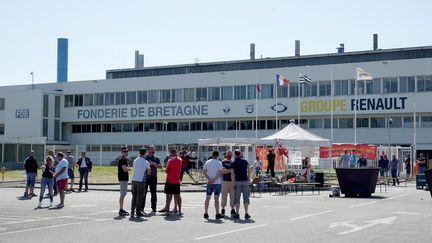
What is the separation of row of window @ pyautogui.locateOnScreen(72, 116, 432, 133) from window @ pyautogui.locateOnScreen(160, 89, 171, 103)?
8.51ft

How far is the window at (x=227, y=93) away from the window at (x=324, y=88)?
926cm

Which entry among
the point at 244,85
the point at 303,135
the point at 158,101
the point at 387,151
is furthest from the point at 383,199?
the point at 158,101

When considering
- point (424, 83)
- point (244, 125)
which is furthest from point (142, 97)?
point (424, 83)

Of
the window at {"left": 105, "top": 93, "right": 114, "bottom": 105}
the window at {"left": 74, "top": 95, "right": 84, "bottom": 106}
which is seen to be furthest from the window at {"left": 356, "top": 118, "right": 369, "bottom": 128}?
the window at {"left": 74, "top": 95, "right": 84, "bottom": 106}

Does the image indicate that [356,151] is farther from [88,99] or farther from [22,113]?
[22,113]

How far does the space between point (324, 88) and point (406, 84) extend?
7671mm

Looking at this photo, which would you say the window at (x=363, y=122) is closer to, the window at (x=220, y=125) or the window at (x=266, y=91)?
the window at (x=266, y=91)

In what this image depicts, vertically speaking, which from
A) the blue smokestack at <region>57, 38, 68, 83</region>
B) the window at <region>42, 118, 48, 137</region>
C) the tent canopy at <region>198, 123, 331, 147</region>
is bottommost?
the tent canopy at <region>198, 123, 331, 147</region>

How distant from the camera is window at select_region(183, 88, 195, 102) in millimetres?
71938

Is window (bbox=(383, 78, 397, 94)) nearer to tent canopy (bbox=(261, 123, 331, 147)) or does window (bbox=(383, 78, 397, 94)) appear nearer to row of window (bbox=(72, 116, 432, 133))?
row of window (bbox=(72, 116, 432, 133))

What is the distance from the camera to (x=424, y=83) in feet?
197

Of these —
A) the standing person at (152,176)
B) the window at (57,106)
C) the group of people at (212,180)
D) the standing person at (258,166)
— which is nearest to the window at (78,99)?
the window at (57,106)

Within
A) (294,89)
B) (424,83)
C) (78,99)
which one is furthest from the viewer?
(78,99)

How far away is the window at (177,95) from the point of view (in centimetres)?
7266
